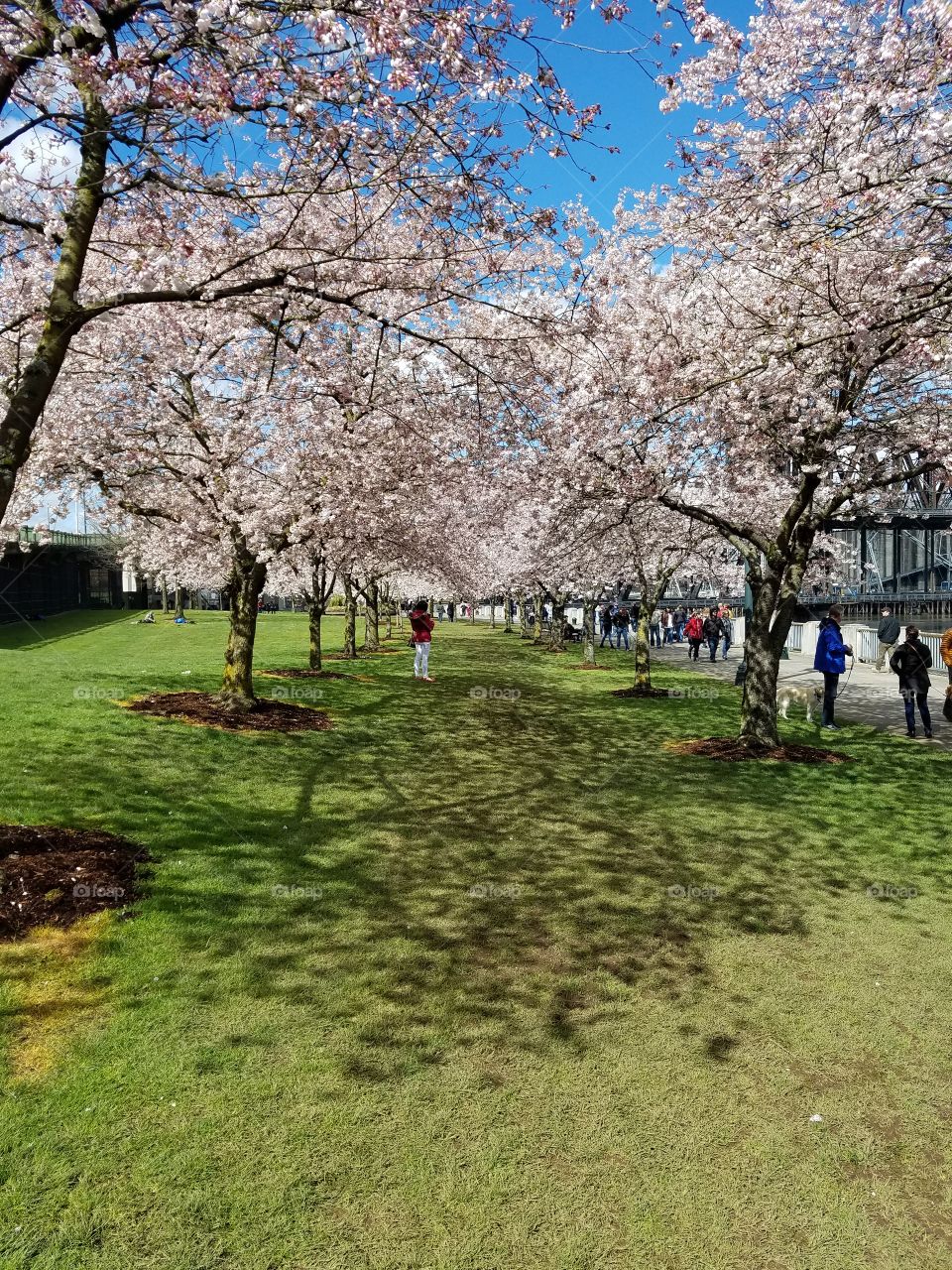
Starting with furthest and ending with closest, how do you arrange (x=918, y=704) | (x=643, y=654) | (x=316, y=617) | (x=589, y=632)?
(x=589, y=632) → (x=316, y=617) → (x=643, y=654) → (x=918, y=704)

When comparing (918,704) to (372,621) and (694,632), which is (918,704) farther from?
(372,621)

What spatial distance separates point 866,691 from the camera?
20797 mm

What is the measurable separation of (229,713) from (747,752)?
833 centimetres

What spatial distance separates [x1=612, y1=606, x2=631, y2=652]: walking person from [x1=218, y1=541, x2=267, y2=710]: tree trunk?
87.6 ft

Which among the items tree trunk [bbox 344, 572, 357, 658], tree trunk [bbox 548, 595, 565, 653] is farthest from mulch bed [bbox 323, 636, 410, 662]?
tree trunk [bbox 548, 595, 565, 653]

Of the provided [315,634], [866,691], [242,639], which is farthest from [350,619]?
[866,691]

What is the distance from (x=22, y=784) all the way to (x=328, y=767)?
3570 millimetres

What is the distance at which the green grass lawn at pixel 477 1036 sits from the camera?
3160 mm

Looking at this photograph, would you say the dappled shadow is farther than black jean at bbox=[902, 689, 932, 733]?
No

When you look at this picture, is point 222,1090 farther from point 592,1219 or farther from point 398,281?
point 398,281

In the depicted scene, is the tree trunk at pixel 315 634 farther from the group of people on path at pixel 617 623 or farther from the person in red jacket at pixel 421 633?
the group of people on path at pixel 617 623

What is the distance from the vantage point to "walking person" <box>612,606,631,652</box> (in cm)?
3872

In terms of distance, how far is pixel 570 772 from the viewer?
10984mm

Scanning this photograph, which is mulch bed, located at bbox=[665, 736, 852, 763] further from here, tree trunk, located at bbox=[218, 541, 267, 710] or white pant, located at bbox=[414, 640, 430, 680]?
white pant, located at bbox=[414, 640, 430, 680]
